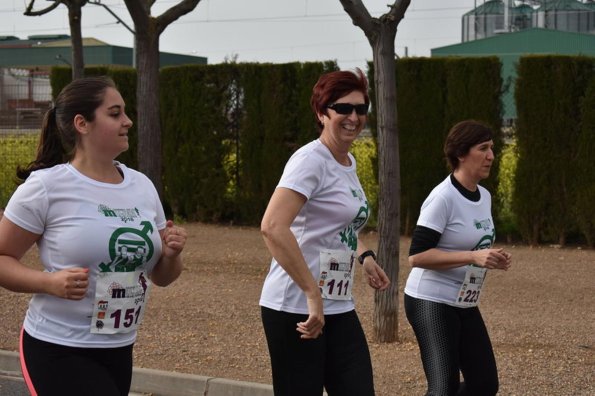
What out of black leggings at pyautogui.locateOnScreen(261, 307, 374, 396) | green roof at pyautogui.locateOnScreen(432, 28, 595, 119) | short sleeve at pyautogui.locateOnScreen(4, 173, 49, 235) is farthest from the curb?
green roof at pyautogui.locateOnScreen(432, 28, 595, 119)

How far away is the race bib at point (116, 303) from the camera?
3.84 m

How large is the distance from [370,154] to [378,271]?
1109 centimetres

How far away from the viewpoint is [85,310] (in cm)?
382

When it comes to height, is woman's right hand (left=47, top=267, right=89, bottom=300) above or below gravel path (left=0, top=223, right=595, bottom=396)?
above

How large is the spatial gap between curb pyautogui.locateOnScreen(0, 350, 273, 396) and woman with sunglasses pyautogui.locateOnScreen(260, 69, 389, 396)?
2574 millimetres

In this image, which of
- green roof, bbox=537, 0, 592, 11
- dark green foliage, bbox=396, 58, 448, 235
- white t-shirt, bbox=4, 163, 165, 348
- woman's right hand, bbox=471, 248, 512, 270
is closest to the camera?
white t-shirt, bbox=4, 163, 165, 348

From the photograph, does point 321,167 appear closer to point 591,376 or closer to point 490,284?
point 591,376

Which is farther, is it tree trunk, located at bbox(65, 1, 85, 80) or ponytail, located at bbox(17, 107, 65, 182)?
tree trunk, located at bbox(65, 1, 85, 80)

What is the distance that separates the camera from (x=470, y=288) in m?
5.39

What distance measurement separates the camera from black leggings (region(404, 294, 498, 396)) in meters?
5.24

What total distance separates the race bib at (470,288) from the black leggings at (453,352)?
5 cm

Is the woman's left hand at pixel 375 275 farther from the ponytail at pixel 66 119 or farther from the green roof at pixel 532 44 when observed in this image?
the green roof at pixel 532 44

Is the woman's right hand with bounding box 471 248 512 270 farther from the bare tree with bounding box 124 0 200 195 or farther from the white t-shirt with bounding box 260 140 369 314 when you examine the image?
the bare tree with bounding box 124 0 200 195

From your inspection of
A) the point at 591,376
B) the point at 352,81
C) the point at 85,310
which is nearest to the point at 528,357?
the point at 591,376
